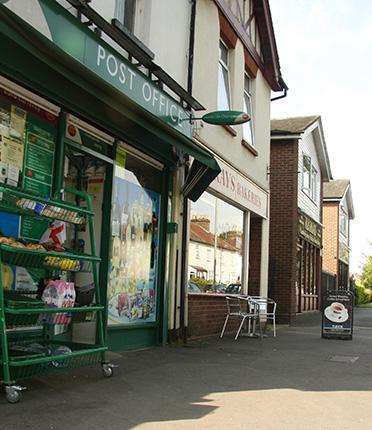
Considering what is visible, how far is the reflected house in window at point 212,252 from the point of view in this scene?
959 centimetres

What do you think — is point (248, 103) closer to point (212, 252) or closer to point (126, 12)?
point (212, 252)

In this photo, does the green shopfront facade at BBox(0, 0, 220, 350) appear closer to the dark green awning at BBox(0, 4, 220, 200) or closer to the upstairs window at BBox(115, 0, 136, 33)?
the dark green awning at BBox(0, 4, 220, 200)

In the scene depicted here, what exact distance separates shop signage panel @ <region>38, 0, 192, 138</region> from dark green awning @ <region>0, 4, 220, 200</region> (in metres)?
0.30

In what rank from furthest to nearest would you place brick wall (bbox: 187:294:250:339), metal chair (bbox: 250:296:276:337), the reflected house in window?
metal chair (bbox: 250:296:276:337) → the reflected house in window → brick wall (bbox: 187:294:250:339)

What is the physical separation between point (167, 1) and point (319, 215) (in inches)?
596

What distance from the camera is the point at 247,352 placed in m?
8.23

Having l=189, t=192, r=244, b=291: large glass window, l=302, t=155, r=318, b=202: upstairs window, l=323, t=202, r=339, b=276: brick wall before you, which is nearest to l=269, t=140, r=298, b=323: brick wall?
l=302, t=155, r=318, b=202: upstairs window

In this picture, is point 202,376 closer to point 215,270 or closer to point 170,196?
point 170,196

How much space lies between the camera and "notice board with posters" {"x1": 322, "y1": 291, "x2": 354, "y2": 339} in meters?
11.1

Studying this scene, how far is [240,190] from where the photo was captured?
11625mm

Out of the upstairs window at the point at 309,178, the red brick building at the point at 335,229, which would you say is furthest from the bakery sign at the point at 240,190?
the red brick building at the point at 335,229

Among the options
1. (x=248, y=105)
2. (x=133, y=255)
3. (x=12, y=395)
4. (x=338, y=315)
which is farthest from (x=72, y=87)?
(x=338, y=315)

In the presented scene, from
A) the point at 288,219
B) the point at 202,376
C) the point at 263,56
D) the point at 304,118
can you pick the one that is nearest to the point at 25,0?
the point at 202,376

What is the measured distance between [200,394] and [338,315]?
23.0 ft
